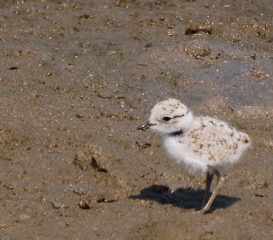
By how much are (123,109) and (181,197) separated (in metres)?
1.25

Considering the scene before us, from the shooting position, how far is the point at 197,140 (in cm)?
535

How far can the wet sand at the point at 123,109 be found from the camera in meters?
5.39

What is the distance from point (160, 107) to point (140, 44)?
2263 mm

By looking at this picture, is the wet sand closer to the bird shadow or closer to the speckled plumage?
the bird shadow

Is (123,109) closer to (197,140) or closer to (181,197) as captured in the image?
(181,197)

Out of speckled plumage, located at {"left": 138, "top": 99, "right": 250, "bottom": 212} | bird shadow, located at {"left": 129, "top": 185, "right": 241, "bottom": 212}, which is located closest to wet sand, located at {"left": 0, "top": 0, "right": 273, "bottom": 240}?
bird shadow, located at {"left": 129, "top": 185, "right": 241, "bottom": 212}

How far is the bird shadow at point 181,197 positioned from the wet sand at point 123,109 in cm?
1

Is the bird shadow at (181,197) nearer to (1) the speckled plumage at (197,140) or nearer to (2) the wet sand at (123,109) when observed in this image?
(2) the wet sand at (123,109)

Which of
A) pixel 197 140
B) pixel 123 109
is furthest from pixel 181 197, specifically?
pixel 123 109

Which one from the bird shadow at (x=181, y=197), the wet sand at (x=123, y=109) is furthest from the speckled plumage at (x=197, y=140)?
the wet sand at (x=123, y=109)

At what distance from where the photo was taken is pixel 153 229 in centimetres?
526

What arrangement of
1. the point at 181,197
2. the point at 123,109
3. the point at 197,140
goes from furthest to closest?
the point at 123,109 → the point at 181,197 → the point at 197,140

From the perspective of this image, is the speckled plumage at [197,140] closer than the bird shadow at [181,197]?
Yes

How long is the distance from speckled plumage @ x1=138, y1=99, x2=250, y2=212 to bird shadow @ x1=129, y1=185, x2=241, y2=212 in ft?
0.71
